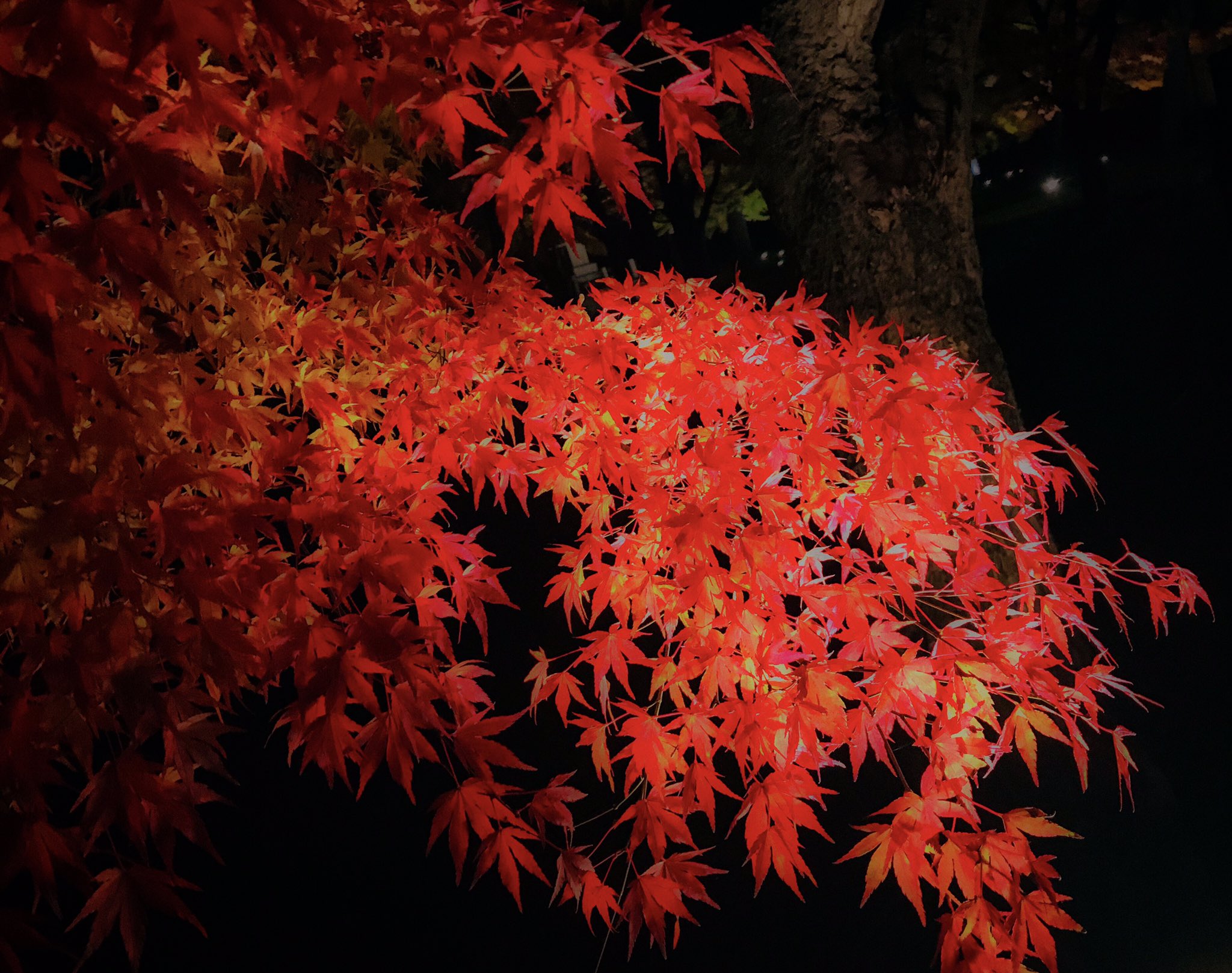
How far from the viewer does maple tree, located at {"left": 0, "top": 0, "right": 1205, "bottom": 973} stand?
1750 millimetres

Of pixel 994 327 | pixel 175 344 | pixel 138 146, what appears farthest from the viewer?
pixel 994 327

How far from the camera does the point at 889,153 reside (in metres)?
3.45

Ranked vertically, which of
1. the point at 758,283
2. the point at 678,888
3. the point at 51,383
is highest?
the point at 51,383

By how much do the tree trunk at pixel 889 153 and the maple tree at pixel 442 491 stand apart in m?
0.30

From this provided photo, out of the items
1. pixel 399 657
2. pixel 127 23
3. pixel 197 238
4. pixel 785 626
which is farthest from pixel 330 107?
pixel 785 626

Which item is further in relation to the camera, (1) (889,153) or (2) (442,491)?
(1) (889,153)

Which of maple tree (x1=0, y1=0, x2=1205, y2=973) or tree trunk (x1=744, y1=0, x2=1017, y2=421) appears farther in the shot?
tree trunk (x1=744, y1=0, x2=1017, y2=421)

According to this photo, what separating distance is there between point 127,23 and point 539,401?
1793 mm

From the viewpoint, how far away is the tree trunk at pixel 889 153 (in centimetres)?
346

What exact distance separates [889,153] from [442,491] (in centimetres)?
255

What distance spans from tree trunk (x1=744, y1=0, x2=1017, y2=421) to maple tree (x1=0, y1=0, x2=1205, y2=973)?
11.8 inches

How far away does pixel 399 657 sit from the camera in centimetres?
190

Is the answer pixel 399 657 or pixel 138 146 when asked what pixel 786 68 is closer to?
pixel 138 146

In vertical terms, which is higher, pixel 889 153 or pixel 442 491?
pixel 889 153
